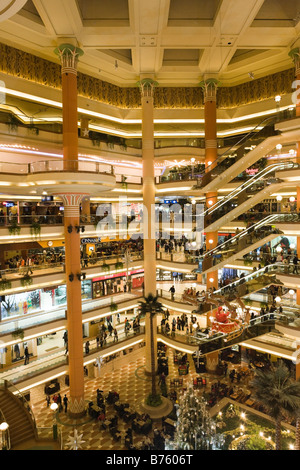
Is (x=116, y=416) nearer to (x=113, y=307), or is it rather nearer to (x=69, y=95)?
(x=113, y=307)

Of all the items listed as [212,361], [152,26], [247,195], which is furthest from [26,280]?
[152,26]

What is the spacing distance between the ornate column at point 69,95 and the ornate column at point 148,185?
16.3 ft

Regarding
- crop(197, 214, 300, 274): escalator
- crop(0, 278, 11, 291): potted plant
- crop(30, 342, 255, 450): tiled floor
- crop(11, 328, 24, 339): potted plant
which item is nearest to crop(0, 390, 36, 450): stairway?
crop(30, 342, 255, 450): tiled floor

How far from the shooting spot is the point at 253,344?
1677cm

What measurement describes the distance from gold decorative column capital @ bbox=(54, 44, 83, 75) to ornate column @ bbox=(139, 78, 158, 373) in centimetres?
500

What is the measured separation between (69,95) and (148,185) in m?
6.92

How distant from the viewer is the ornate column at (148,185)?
18.3 m

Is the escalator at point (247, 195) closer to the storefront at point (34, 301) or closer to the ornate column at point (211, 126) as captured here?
the ornate column at point (211, 126)

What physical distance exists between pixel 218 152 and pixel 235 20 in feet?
27.5

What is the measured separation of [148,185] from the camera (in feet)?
62.2

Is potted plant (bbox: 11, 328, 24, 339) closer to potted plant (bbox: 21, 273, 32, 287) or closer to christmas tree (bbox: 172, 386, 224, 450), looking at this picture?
potted plant (bbox: 21, 273, 32, 287)

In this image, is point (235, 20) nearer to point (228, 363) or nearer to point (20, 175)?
point (20, 175)
